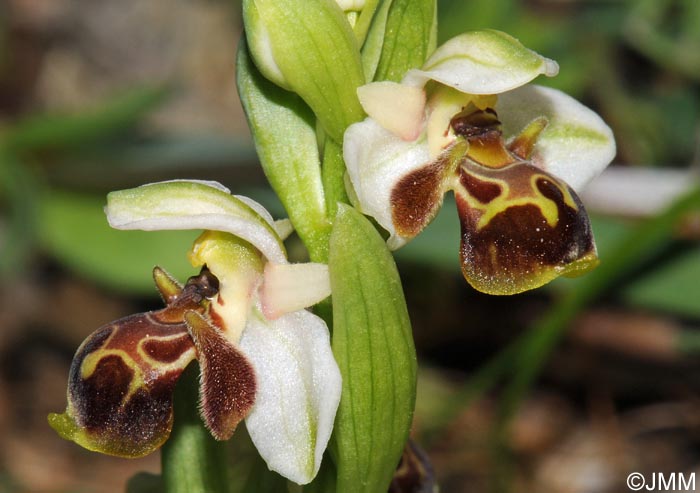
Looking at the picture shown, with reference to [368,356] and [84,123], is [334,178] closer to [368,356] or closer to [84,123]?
[368,356]

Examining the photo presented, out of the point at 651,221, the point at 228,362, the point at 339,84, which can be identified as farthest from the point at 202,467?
the point at 651,221

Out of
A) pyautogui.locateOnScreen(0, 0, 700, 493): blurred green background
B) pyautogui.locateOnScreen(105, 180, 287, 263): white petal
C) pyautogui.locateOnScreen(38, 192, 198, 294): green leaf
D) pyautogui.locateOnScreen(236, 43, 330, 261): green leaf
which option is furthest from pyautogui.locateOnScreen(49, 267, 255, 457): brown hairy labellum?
pyautogui.locateOnScreen(38, 192, 198, 294): green leaf

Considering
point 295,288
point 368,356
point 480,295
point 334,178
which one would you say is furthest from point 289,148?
point 480,295

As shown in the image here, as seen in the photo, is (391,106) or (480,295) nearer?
(391,106)

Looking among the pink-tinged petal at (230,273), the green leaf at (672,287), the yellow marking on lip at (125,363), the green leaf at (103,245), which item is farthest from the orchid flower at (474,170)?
the green leaf at (103,245)

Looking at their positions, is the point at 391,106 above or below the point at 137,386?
above

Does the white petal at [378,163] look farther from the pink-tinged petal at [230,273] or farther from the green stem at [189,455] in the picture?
the green stem at [189,455]

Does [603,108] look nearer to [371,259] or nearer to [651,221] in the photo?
[651,221]
